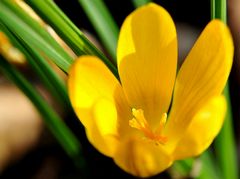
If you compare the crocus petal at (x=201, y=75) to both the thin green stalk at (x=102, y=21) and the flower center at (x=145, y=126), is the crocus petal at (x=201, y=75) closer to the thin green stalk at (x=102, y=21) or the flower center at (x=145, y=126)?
the flower center at (x=145, y=126)

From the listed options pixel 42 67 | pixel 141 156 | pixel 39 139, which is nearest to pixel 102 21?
pixel 42 67

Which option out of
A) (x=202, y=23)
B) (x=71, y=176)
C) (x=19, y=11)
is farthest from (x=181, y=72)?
(x=202, y=23)

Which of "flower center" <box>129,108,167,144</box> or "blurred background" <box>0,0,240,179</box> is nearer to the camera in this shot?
"flower center" <box>129,108,167,144</box>

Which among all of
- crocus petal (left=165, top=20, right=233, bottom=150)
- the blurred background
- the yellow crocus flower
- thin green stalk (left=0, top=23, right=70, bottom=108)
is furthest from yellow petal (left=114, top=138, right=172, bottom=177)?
the blurred background

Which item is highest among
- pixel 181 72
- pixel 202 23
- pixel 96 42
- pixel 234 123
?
pixel 181 72

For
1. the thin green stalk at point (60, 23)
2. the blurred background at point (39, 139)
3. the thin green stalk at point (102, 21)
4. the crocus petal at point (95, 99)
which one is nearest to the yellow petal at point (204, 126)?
the crocus petal at point (95, 99)

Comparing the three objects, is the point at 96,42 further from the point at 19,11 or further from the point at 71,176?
the point at 19,11

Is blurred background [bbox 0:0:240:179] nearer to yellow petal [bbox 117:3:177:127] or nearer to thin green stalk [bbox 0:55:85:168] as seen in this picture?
thin green stalk [bbox 0:55:85:168]
